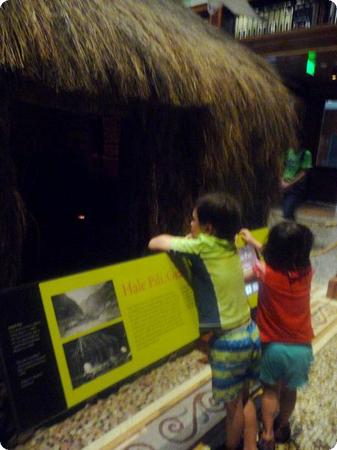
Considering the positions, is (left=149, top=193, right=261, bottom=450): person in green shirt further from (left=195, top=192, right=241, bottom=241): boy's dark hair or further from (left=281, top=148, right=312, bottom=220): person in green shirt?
(left=281, top=148, right=312, bottom=220): person in green shirt

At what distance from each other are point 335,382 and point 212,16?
4872 mm

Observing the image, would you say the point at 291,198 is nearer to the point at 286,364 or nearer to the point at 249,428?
the point at 286,364

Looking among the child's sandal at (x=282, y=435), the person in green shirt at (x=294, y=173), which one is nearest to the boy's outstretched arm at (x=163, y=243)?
the child's sandal at (x=282, y=435)

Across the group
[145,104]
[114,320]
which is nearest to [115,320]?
[114,320]

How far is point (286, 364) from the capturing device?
67.7 inches

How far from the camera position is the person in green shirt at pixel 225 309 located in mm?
1640

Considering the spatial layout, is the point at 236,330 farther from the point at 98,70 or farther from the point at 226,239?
the point at 98,70

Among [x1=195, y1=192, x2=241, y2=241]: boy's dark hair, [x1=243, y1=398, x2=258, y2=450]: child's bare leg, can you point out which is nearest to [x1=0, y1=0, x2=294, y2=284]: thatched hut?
[x1=195, y1=192, x2=241, y2=241]: boy's dark hair

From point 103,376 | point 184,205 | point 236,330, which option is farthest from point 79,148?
point 236,330

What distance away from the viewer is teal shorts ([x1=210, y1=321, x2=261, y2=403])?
1629mm

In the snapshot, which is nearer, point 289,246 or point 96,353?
point 289,246

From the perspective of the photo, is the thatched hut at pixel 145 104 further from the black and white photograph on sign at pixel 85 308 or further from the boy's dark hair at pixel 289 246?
the boy's dark hair at pixel 289 246

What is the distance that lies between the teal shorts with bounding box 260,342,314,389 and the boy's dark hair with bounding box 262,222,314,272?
0.38m

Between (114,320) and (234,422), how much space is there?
780mm
